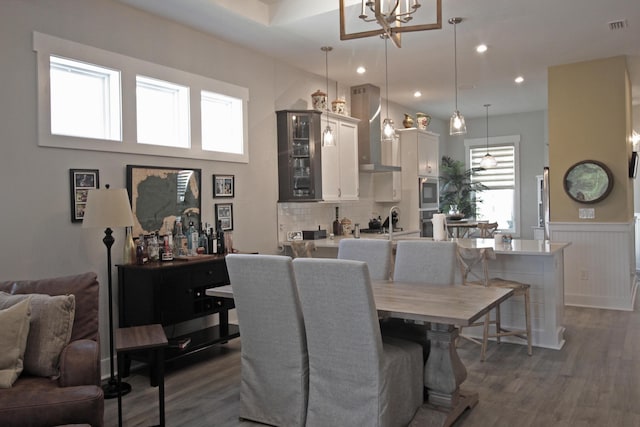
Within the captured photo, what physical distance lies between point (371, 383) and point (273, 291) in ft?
2.38

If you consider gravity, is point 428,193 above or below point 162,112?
below

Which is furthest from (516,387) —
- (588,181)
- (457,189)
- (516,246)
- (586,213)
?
(457,189)

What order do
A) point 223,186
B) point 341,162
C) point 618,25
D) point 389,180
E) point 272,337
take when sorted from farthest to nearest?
point 389,180
point 341,162
point 223,186
point 618,25
point 272,337

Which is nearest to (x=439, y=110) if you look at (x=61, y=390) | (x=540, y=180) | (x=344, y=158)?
(x=540, y=180)

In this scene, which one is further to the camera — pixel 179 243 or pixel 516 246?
pixel 516 246

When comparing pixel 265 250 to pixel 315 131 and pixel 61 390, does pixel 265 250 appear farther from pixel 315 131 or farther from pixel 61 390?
pixel 61 390

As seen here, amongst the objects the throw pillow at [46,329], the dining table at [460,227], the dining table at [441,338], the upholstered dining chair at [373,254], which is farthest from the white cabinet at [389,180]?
the throw pillow at [46,329]

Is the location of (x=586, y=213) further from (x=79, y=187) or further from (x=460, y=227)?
(x=79, y=187)

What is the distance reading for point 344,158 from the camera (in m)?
6.49


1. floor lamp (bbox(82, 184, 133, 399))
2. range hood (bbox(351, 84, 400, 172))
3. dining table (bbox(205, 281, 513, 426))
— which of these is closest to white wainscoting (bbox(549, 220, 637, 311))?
range hood (bbox(351, 84, 400, 172))

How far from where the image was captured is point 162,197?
439cm

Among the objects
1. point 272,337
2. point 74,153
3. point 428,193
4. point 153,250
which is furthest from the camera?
point 428,193

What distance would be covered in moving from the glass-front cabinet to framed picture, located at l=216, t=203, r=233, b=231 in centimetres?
81

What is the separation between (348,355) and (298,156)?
3.49 meters
